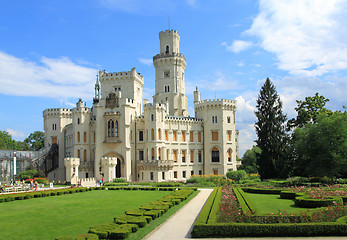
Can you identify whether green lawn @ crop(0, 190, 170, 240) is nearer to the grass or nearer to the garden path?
the grass

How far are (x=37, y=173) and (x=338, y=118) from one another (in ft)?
163

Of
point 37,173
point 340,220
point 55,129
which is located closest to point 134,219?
point 340,220

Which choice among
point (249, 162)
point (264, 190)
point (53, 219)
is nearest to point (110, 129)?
point (264, 190)

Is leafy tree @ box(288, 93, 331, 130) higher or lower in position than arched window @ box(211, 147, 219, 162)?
higher

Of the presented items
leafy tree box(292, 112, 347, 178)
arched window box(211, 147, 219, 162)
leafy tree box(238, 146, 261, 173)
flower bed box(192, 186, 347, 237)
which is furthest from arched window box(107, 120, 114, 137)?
flower bed box(192, 186, 347, 237)

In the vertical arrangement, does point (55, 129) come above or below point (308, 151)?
above

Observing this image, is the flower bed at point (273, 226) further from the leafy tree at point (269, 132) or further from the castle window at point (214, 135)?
the castle window at point (214, 135)

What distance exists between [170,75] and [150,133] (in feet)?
52.8

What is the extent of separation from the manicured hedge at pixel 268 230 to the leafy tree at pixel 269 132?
32.6 metres

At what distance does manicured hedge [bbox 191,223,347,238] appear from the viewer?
48.8 feet

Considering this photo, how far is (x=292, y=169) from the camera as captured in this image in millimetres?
47000

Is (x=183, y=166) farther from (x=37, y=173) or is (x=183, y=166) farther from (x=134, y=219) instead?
(x=134, y=219)

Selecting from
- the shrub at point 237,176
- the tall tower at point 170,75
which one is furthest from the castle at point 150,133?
the shrub at point 237,176

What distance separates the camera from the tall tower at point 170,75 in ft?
220
